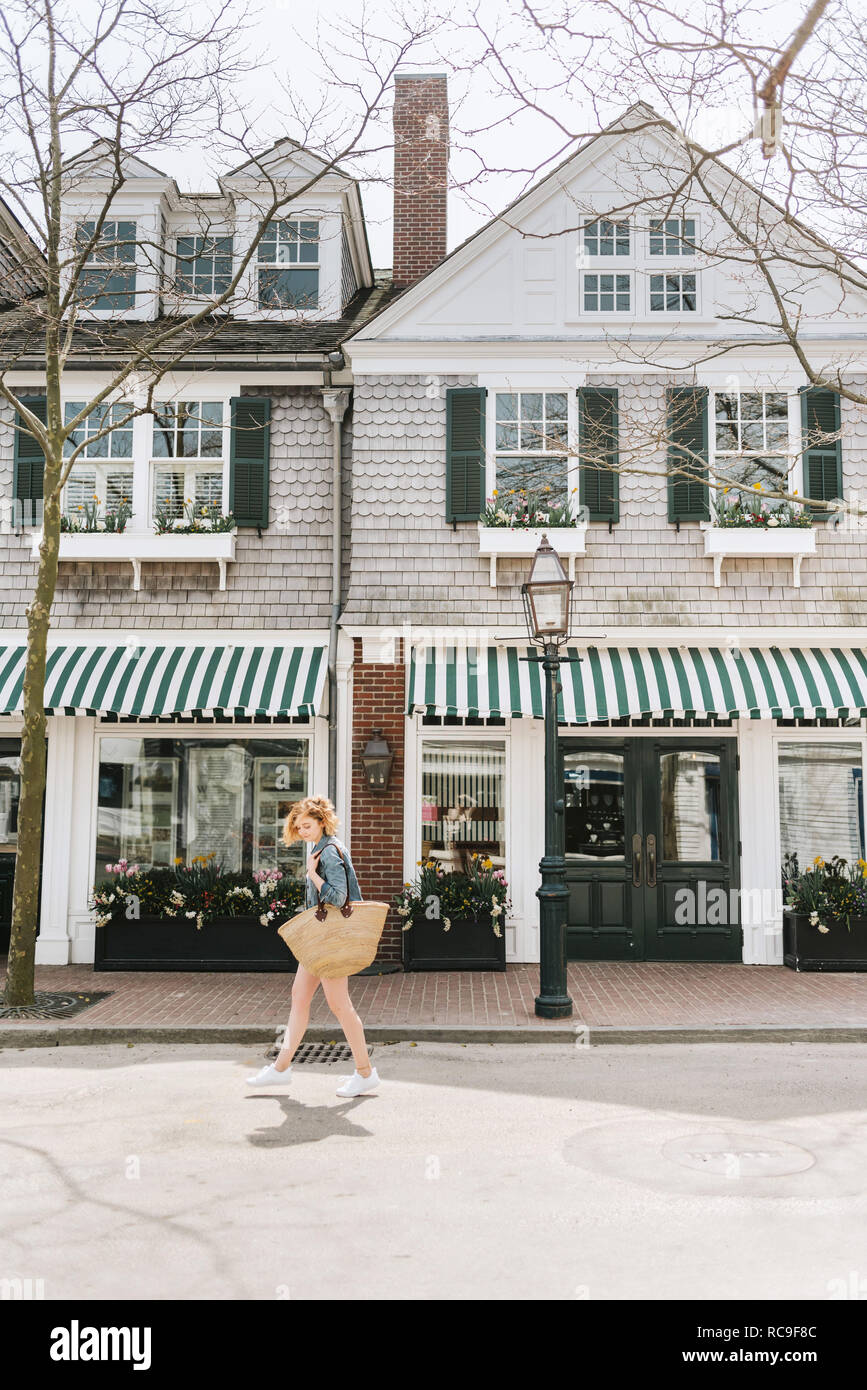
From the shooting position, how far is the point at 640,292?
39.4 ft

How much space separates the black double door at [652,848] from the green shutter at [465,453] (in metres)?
2.88

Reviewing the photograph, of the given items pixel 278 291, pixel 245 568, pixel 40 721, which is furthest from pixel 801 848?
pixel 278 291

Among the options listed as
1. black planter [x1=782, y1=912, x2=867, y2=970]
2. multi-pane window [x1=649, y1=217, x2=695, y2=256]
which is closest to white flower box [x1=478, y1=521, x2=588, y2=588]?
multi-pane window [x1=649, y1=217, x2=695, y2=256]

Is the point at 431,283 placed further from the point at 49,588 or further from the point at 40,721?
the point at 40,721

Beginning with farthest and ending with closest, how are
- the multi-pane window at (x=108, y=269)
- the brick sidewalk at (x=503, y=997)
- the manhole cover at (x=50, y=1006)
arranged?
the multi-pane window at (x=108, y=269) → the manhole cover at (x=50, y=1006) → the brick sidewalk at (x=503, y=997)

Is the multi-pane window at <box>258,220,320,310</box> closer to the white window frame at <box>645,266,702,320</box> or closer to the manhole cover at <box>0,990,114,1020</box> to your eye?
the white window frame at <box>645,266,702,320</box>

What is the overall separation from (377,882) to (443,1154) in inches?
230

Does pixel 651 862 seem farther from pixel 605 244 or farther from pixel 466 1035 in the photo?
pixel 605 244

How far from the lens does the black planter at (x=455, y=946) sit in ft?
36.2

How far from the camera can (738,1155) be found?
559 cm

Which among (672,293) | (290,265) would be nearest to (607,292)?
(672,293)

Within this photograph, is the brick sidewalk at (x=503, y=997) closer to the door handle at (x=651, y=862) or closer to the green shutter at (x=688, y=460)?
the door handle at (x=651, y=862)

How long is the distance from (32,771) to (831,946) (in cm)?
822

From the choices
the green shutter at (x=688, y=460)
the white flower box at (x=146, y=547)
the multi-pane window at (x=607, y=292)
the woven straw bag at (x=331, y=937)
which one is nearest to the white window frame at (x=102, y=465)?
the white flower box at (x=146, y=547)
